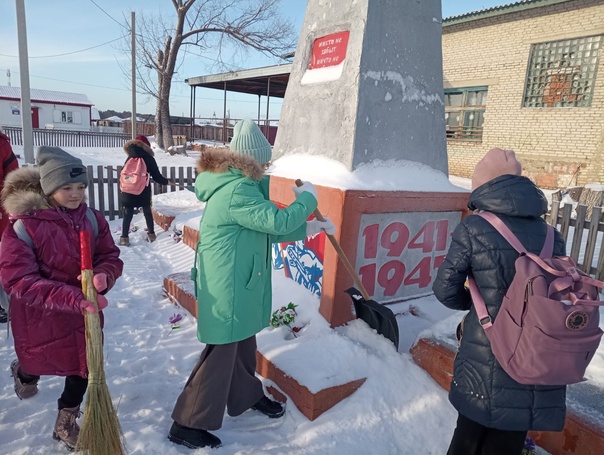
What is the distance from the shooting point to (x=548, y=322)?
134 cm

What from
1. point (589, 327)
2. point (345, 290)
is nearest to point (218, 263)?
point (345, 290)

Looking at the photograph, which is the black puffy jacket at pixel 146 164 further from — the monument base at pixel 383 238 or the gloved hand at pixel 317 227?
the gloved hand at pixel 317 227

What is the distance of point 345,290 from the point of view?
9.41 ft

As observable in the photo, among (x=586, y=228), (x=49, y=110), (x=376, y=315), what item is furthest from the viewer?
(x=49, y=110)

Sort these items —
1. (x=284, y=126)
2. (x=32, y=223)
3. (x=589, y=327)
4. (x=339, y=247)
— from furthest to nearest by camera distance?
(x=284, y=126) → (x=339, y=247) → (x=32, y=223) → (x=589, y=327)

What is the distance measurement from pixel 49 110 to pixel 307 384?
151ft

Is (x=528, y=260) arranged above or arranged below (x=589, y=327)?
above

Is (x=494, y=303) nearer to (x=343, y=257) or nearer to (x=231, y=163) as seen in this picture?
(x=343, y=257)

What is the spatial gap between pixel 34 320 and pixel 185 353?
4.21 feet

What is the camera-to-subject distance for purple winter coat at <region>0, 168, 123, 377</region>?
1789mm

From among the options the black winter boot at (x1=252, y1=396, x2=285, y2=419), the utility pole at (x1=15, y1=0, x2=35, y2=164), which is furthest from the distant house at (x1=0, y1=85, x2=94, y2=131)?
the black winter boot at (x1=252, y1=396, x2=285, y2=419)

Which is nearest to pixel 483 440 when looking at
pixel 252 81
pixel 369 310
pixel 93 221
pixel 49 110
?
pixel 369 310

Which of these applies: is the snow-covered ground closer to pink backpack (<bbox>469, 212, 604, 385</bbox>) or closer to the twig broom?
the twig broom

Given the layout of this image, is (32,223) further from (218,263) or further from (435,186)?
(435,186)
